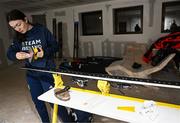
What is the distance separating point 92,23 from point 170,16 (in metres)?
2.45

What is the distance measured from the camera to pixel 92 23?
5656 mm

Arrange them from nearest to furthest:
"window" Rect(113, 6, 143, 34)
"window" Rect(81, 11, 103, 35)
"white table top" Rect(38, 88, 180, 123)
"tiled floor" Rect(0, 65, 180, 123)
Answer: "white table top" Rect(38, 88, 180, 123)
"tiled floor" Rect(0, 65, 180, 123)
"window" Rect(113, 6, 143, 34)
"window" Rect(81, 11, 103, 35)

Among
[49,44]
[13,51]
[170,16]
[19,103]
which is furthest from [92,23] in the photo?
[13,51]

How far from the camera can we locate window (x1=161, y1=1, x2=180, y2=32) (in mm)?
4234

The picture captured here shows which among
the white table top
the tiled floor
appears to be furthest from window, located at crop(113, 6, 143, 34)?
the white table top

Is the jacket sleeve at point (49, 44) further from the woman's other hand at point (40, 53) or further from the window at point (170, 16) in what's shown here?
the window at point (170, 16)

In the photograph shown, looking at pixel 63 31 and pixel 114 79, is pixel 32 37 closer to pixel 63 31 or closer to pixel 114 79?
pixel 114 79

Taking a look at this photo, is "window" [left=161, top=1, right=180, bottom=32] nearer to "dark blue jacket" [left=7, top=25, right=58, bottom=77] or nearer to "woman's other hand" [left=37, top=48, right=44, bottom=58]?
"dark blue jacket" [left=7, top=25, right=58, bottom=77]

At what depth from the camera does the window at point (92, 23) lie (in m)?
5.43

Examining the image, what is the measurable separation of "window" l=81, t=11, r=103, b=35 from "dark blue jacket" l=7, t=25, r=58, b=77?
3.87m

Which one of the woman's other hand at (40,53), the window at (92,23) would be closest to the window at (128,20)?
the window at (92,23)

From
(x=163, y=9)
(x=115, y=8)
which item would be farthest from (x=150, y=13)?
(x=115, y=8)

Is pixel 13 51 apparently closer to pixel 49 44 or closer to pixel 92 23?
pixel 49 44

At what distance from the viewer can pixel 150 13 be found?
4.40m
